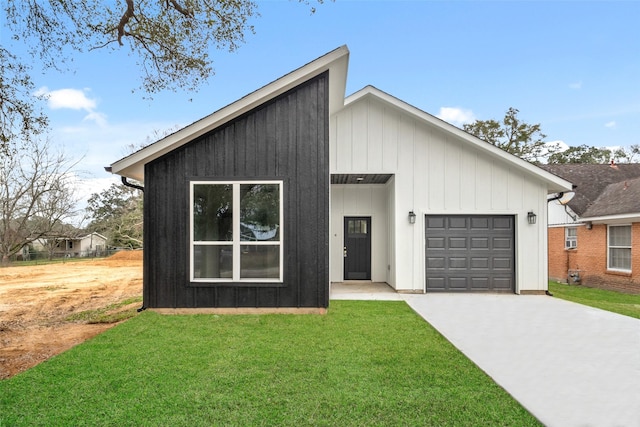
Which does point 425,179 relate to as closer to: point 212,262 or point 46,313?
point 212,262

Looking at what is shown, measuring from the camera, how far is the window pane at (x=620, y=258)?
39.8 ft

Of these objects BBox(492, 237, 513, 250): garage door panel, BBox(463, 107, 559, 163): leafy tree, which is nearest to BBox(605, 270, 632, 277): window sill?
BBox(492, 237, 513, 250): garage door panel

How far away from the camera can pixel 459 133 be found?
903cm

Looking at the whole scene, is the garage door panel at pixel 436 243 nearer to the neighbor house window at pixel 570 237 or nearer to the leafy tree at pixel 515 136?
the neighbor house window at pixel 570 237

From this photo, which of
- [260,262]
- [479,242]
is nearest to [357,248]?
[479,242]

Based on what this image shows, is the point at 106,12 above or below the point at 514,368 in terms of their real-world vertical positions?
above

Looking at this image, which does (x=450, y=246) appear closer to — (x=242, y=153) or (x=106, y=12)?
(x=242, y=153)

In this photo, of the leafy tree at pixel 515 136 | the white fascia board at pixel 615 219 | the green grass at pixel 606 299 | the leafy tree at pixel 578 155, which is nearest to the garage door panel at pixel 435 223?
the green grass at pixel 606 299

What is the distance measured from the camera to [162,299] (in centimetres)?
699

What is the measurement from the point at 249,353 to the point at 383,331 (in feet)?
6.95

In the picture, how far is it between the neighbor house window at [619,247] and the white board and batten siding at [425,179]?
5.13 metres

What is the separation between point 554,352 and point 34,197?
1185 inches

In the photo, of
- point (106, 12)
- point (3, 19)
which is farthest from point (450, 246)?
point (3, 19)

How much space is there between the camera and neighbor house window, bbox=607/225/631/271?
39.8ft
